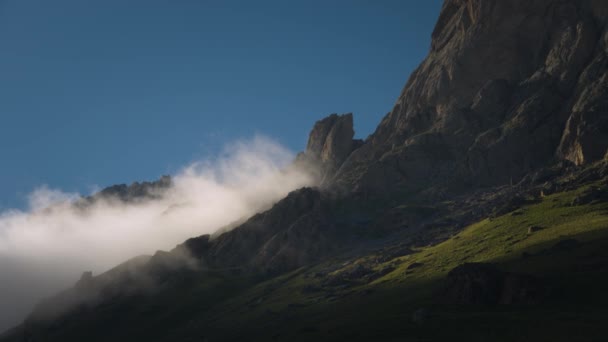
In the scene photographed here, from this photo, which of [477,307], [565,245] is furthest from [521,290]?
[565,245]

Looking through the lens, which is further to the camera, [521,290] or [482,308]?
Result: [482,308]

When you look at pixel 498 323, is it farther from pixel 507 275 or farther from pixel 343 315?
pixel 343 315

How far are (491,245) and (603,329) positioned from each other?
99.9 metres

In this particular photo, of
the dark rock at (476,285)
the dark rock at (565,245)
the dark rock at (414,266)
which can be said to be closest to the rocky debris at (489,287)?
the dark rock at (476,285)

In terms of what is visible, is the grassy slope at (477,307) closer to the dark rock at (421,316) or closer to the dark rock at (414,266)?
the dark rock at (421,316)

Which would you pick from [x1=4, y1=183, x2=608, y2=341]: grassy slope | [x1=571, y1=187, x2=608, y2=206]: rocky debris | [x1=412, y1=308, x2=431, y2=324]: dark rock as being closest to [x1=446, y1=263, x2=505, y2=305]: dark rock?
[x1=4, y1=183, x2=608, y2=341]: grassy slope

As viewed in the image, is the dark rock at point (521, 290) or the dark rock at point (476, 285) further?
the dark rock at point (476, 285)

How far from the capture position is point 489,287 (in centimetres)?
10581

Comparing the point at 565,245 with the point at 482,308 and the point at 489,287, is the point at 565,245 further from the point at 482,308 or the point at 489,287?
the point at 482,308

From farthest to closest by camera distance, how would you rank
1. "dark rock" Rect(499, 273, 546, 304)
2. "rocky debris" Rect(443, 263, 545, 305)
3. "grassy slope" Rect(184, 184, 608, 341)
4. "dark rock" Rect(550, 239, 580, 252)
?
"dark rock" Rect(550, 239, 580, 252)
"rocky debris" Rect(443, 263, 545, 305)
"dark rock" Rect(499, 273, 546, 304)
"grassy slope" Rect(184, 184, 608, 341)

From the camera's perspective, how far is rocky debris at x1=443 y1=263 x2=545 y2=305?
325 feet

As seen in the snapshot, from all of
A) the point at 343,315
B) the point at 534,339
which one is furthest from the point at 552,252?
the point at 534,339

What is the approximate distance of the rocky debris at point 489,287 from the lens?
99062mm

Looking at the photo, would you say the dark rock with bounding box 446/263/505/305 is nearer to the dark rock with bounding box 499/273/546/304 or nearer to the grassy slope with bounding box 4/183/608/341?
the dark rock with bounding box 499/273/546/304
